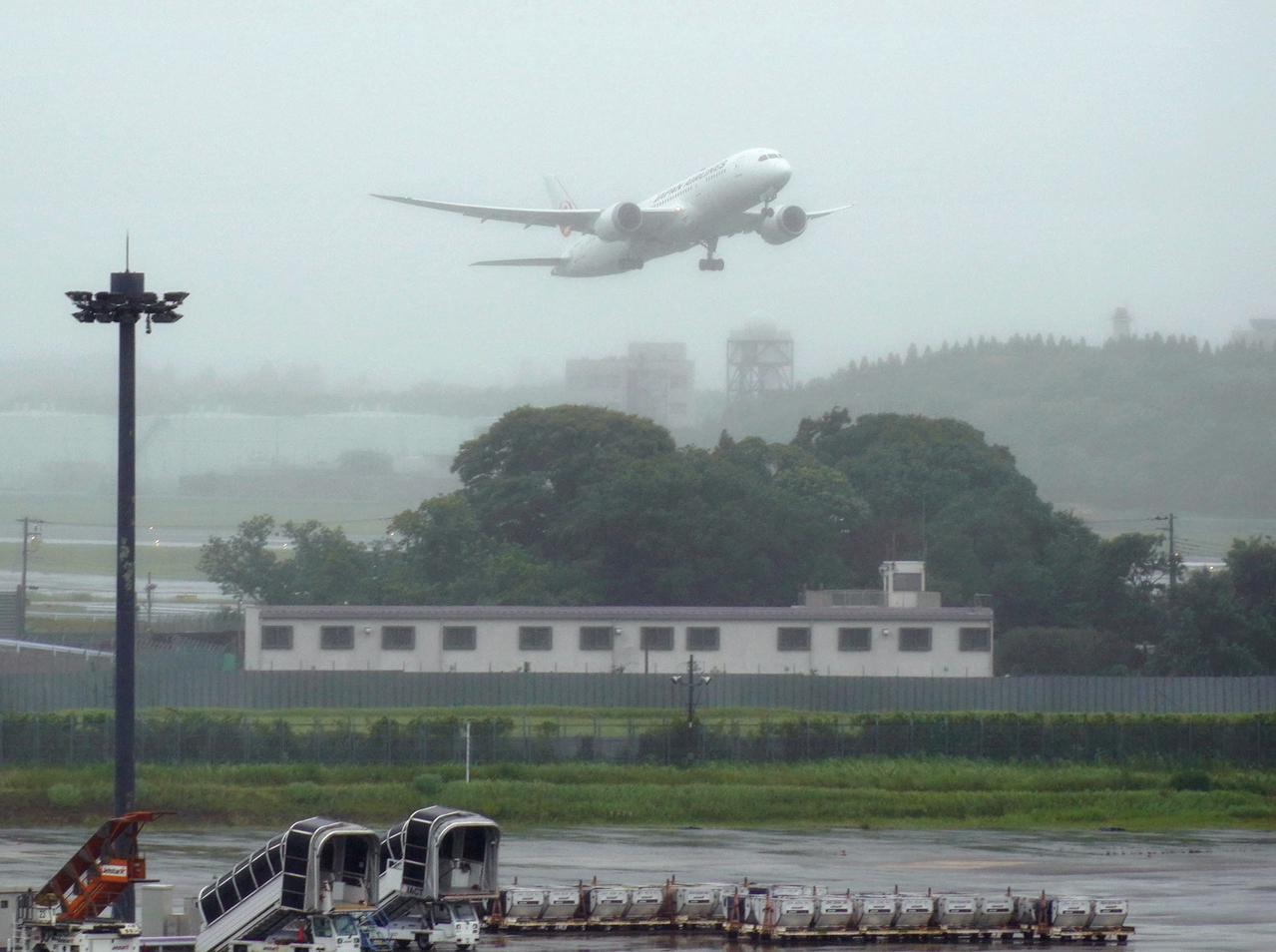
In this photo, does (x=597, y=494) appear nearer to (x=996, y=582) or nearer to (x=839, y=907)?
(x=996, y=582)

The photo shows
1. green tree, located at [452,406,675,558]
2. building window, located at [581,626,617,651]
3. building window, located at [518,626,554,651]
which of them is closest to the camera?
building window, located at [518,626,554,651]

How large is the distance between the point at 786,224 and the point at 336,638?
1094 inches

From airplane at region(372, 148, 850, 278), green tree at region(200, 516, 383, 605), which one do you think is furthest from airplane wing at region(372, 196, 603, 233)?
green tree at region(200, 516, 383, 605)

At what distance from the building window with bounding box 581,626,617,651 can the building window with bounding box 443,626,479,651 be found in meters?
4.52

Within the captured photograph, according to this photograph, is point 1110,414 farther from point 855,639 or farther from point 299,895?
point 299,895

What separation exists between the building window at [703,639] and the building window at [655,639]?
799mm

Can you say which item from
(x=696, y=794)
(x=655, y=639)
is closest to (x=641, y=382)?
(x=655, y=639)

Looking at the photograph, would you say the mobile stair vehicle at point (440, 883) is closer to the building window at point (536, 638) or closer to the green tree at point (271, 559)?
the building window at point (536, 638)

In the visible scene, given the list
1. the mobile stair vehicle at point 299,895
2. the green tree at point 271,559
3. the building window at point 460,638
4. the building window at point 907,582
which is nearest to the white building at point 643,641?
the building window at point 460,638

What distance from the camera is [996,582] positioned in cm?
10506

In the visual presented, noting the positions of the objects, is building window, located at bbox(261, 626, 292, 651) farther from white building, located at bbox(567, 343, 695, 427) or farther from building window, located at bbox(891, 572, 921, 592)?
white building, located at bbox(567, 343, 695, 427)

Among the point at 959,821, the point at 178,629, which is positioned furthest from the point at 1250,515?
the point at 959,821

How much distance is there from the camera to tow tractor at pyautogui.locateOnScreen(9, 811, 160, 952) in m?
25.1

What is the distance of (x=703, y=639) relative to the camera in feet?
250
